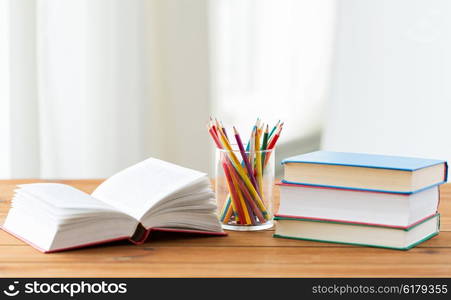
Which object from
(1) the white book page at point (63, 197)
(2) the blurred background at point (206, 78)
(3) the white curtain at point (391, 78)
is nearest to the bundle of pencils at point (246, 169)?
(1) the white book page at point (63, 197)

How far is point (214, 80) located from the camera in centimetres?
287

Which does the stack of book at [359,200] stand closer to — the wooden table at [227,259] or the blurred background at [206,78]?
the wooden table at [227,259]

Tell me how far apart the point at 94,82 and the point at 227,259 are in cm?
157

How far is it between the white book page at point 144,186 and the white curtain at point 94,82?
1088mm

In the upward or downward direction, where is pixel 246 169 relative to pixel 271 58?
downward

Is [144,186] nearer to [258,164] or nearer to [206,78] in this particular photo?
[258,164]

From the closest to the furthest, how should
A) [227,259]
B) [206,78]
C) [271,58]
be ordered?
[227,259]
[206,78]
[271,58]

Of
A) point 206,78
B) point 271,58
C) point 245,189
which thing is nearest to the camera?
point 245,189

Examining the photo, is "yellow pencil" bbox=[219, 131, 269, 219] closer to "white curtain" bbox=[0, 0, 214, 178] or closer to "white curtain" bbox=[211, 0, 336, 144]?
"white curtain" bbox=[0, 0, 214, 178]

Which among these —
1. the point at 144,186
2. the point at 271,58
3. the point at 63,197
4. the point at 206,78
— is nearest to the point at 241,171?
the point at 144,186

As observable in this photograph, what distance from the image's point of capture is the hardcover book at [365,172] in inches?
41.9

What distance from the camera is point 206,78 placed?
2.75 metres

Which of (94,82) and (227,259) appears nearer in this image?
(227,259)

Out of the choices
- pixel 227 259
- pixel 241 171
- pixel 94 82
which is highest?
pixel 94 82
